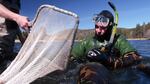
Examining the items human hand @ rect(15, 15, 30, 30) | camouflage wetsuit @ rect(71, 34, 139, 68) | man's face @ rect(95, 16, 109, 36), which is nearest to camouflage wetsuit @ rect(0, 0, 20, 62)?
human hand @ rect(15, 15, 30, 30)

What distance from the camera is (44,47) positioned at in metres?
4.88

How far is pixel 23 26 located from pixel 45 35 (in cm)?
53

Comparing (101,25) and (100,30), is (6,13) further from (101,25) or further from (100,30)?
(100,30)

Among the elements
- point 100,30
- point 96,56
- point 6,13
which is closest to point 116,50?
point 100,30

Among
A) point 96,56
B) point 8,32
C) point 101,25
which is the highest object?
point 8,32

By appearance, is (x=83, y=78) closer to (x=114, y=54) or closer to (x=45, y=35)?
(x=45, y=35)

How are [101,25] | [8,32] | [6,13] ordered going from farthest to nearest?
[101,25], [8,32], [6,13]

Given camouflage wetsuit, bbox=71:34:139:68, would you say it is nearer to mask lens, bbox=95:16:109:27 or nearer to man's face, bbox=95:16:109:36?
man's face, bbox=95:16:109:36

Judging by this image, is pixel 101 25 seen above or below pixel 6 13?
below

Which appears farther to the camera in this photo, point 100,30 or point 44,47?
point 100,30

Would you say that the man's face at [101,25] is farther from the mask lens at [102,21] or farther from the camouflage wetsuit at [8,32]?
the camouflage wetsuit at [8,32]

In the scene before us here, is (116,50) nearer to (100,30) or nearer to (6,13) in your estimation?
(100,30)

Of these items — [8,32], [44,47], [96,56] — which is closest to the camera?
[44,47]

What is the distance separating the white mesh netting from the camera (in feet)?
15.4
